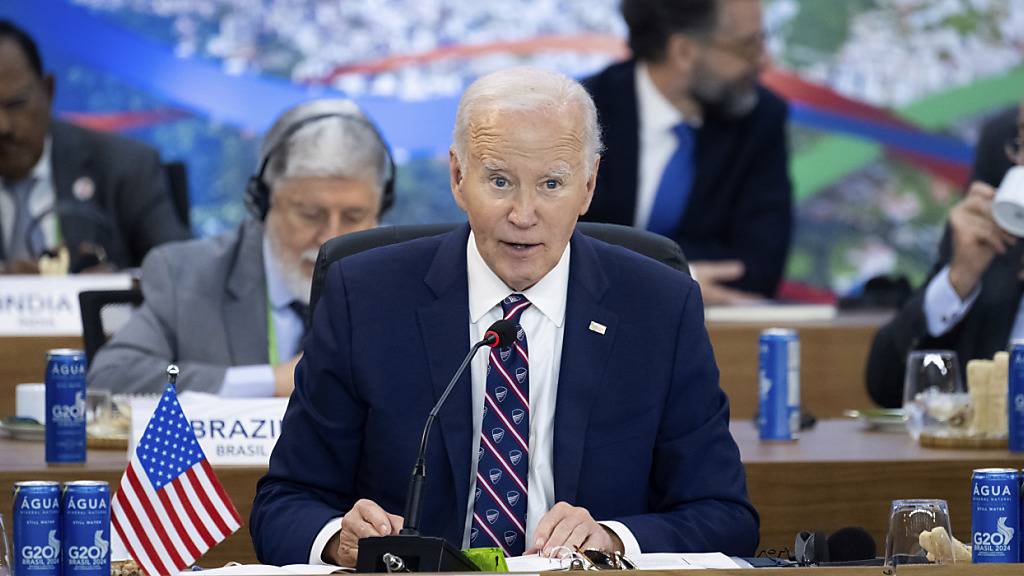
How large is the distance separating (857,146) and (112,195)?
11.4 feet

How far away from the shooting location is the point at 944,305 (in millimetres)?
4375

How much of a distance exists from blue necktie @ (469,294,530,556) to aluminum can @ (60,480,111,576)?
604 mm

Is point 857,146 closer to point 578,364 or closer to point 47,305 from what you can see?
point 47,305

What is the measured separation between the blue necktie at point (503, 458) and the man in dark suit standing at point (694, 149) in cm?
373

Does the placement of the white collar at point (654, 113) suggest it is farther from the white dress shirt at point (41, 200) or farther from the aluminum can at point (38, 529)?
the aluminum can at point (38, 529)

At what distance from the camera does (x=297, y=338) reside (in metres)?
4.38

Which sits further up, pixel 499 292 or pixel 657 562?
pixel 499 292

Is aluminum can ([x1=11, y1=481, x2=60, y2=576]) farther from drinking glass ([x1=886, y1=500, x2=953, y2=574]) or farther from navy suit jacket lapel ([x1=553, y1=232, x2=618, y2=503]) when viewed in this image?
drinking glass ([x1=886, y1=500, x2=953, y2=574])

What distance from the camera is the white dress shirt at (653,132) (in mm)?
6688

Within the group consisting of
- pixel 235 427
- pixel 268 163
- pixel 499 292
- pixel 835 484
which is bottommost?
pixel 835 484

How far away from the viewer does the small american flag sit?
271cm

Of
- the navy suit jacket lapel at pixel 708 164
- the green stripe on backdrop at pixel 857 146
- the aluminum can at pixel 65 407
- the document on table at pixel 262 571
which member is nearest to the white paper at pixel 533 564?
the document on table at pixel 262 571

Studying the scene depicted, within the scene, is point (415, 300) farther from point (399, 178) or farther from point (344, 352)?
point (399, 178)

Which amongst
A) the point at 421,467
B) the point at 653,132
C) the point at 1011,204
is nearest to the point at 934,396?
the point at 1011,204
